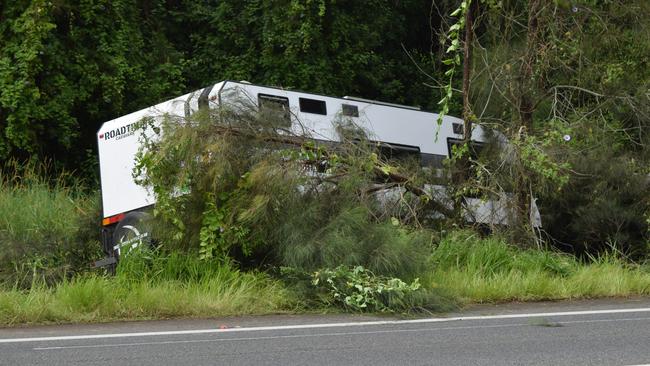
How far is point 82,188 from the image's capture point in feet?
52.5

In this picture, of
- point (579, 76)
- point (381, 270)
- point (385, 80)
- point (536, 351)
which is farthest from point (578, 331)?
point (385, 80)

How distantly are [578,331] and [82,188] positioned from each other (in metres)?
10.5

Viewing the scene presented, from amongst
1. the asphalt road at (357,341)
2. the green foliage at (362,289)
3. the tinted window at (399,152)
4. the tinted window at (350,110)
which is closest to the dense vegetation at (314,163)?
the green foliage at (362,289)

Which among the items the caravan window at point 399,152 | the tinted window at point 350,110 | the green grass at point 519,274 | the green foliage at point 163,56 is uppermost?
the green foliage at point 163,56

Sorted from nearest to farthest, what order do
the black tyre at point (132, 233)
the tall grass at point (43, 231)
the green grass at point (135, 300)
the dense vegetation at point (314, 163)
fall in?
1. the green grass at point (135, 300)
2. the dense vegetation at point (314, 163)
3. the black tyre at point (132, 233)
4. the tall grass at point (43, 231)

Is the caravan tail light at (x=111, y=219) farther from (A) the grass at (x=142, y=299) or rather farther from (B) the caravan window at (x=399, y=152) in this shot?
(B) the caravan window at (x=399, y=152)

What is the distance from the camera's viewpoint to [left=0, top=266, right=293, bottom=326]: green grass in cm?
895

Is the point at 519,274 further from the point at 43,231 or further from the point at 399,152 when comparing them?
the point at 43,231

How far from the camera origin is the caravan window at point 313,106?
12.8 metres

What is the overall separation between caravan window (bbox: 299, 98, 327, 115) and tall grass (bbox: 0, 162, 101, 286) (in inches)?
136

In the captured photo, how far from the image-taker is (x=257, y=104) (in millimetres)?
11539

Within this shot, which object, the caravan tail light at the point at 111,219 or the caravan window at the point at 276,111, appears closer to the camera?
the caravan window at the point at 276,111

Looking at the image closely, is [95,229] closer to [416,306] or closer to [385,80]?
[416,306]

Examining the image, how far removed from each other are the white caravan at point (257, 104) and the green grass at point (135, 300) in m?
1.33
